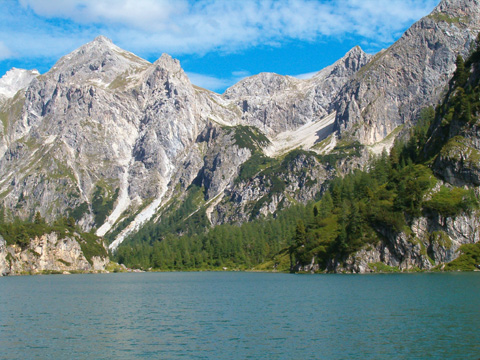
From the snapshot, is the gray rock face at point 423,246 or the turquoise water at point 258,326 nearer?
the turquoise water at point 258,326

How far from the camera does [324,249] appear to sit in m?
142

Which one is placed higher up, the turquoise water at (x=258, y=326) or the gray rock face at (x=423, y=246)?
the gray rock face at (x=423, y=246)

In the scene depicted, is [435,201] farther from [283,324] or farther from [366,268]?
[283,324]

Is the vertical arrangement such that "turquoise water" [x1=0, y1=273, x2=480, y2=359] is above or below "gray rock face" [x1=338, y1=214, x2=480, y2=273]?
below

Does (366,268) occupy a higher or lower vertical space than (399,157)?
lower

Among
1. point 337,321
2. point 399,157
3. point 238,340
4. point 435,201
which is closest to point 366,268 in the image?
point 435,201

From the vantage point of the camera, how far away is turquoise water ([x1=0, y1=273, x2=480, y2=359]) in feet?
129

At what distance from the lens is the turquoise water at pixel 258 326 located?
3947 cm

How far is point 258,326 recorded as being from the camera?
2024 inches

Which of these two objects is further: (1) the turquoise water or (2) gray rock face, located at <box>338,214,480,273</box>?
(2) gray rock face, located at <box>338,214,480,273</box>

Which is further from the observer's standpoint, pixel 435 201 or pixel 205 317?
pixel 435 201

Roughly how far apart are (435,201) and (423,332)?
8798 centimetres

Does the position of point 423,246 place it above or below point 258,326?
above

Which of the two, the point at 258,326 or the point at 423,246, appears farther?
the point at 423,246
